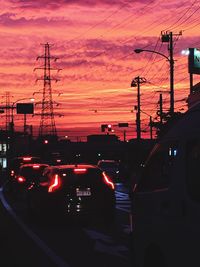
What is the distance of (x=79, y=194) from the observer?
17.9 metres

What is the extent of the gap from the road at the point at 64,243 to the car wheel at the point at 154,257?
12.2 feet

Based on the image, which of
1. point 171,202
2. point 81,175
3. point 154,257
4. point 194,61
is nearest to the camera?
point 171,202

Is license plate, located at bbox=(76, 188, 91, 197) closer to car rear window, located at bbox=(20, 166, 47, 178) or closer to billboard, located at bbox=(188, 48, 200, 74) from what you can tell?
car rear window, located at bbox=(20, 166, 47, 178)

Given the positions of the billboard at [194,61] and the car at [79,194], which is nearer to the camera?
the car at [79,194]

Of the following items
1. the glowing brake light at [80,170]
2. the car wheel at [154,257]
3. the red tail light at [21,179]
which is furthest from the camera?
the red tail light at [21,179]

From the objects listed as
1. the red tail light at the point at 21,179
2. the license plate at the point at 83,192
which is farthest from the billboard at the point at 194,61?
the license plate at the point at 83,192

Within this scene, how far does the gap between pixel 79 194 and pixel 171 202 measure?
11287 mm

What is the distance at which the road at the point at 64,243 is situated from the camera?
11.7 metres

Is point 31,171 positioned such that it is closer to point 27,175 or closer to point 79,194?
point 27,175

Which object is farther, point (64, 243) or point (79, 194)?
point (79, 194)

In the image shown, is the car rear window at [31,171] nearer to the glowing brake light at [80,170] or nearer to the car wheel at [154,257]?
the glowing brake light at [80,170]

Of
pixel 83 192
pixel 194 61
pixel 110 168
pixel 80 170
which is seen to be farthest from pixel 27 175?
pixel 194 61

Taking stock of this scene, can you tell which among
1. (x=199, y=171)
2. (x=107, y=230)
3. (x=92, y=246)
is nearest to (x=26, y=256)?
(x=92, y=246)

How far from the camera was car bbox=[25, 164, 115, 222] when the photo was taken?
17828mm
